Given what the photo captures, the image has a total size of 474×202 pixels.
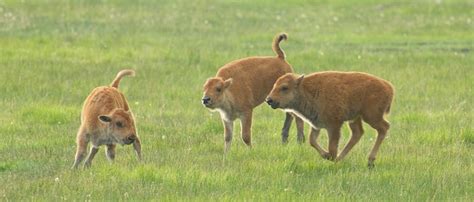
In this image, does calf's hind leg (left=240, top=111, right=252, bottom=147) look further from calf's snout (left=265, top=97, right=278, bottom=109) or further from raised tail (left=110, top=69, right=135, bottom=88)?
raised tail (left=110, top=69, right=135, bottom=88)

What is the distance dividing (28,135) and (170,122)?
7.42 ft

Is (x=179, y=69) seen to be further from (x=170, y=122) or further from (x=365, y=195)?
(x=365, y=195)

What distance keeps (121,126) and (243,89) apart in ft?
7.42

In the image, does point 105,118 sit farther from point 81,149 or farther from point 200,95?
point 200,95

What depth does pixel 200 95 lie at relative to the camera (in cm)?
1875

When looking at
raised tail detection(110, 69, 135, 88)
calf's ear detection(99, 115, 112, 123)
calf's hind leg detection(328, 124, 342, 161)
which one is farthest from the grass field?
raised tail detection(110, 69, 135, 88)

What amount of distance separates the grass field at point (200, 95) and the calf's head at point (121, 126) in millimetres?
307

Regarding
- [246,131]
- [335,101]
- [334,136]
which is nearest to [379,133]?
[334,136]

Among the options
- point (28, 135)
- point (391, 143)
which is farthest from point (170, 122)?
point (391, 143)

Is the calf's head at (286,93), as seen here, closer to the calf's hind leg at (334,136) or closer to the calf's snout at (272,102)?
the calf's snout at (272,102)

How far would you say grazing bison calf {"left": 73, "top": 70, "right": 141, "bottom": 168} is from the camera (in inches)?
474

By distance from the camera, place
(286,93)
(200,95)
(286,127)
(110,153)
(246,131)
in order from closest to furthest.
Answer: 1. (286,93)
2. (110,153)
3. (246,131)
4. (286,127)
5. (200,95)

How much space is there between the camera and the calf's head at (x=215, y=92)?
13.3 meters

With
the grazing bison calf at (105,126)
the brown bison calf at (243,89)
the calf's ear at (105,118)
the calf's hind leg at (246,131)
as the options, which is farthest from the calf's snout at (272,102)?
the calf's ear at (105,118)
